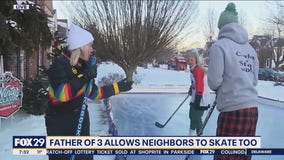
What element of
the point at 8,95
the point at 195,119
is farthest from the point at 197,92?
the point at 8,95

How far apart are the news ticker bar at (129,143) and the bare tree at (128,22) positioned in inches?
67.0

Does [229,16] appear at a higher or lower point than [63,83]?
higher

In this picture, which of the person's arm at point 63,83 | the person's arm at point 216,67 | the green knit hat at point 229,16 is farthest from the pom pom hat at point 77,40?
the green knit hat at point 229,16

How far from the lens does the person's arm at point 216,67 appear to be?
2.54 meters

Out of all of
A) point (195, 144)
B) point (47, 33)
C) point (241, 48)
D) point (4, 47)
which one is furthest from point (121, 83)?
point (47, 33)

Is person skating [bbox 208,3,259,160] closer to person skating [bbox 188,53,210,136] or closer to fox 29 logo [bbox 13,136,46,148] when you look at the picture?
fox 29 logo [bbox 13,136,46,148]

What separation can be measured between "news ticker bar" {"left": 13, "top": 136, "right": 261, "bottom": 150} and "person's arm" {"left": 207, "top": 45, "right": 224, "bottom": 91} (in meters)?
0.40

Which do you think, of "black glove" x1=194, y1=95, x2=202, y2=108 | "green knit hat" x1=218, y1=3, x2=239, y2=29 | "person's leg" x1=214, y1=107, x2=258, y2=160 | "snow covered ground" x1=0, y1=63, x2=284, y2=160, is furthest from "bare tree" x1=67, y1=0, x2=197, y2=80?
"person's leg" x1=214, y1=107, x2=258, y2=160

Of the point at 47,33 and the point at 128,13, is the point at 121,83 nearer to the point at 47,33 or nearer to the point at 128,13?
the point at 128,13

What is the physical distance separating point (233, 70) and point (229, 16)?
1.33ft

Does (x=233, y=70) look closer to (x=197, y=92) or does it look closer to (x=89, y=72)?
(x=89, y=72)

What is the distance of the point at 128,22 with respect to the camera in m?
4.40

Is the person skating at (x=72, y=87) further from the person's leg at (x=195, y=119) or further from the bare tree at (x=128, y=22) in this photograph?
the person's leg at (x=195, y=119)

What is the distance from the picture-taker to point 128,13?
14.5 feet
